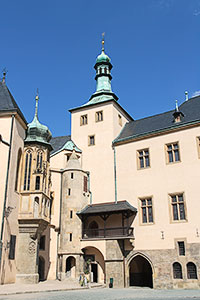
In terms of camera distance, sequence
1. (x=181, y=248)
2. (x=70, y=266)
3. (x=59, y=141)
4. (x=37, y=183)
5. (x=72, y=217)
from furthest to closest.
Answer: (x=59, y=141)
(x=72, y=217)
(x=70, y=266)
(x=37, y=183)
(x=181, y=248)

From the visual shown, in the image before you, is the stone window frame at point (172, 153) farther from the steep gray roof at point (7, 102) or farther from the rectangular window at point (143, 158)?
the steep gray roof at point (7, 102)

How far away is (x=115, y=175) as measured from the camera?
90.1ft

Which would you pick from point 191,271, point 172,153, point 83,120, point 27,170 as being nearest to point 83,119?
point 83,120

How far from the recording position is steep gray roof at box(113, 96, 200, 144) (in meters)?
25.4

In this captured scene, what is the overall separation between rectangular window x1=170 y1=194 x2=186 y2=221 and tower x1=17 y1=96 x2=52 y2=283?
9729mm

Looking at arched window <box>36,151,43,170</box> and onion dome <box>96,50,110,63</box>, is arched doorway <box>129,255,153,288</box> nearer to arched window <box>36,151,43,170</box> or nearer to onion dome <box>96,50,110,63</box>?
arched window <box>36,151,43,170</box>

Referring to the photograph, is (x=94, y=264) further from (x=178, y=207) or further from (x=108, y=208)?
(x=178, y=207)

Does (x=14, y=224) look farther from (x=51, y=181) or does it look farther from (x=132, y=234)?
(x=132, y=234)

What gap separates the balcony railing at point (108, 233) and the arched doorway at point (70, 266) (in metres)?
1.99

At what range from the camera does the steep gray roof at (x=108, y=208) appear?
24.6 meters

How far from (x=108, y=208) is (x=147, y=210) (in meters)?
3.19

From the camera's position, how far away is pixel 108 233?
83.9 ft

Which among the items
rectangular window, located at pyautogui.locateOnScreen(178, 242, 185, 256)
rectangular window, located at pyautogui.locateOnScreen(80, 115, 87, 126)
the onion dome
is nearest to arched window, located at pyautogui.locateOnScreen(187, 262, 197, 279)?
rectangular window, located at pyautogui.locateOnScreen(178, 242, 185, 256)

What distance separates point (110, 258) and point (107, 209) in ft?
12.4
